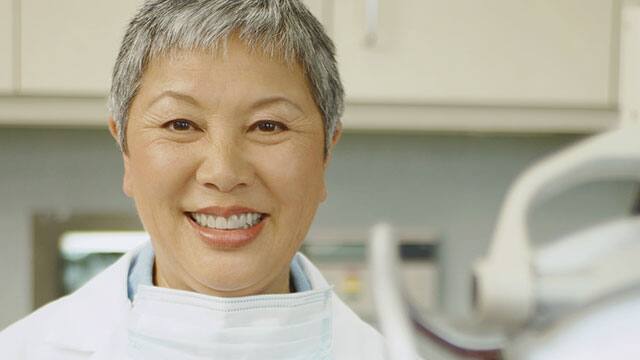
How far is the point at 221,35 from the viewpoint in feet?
2.43

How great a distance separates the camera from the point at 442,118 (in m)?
1.40

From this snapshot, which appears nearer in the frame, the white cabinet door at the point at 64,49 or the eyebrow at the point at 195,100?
the eyebrow at the point at 195,100

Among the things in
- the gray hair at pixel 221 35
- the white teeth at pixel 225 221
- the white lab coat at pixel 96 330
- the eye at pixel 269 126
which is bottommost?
the white lab coat at pixel 96 330

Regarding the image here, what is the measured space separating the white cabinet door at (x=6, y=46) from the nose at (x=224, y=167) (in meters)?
0.73

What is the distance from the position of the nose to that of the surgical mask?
12 cm

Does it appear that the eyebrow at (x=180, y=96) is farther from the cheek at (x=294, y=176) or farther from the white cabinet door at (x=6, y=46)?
the white cabinet door at (x=6, y=46)

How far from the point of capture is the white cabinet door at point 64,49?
135 cm

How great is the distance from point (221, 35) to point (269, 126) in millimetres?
90

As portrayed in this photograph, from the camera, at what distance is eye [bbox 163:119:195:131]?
0.76 m

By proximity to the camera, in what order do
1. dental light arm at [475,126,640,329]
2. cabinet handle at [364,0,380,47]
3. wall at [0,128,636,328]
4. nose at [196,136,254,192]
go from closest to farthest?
dental light arm at [475,126,640,329] → nose at [196,136,254,192] → cabinet handle at [364,0,380,47] → wall at [0,128,636,328]

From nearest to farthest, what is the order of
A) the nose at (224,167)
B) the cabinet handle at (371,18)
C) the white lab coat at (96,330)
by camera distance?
the nose at (224,167) < the white lab coat at (96,330) < the cabinet handle at (371,18)

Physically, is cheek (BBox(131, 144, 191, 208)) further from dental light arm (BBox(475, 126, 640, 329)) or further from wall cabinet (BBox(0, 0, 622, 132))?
wall cabinet (BBox(0, 0, 622, 132))

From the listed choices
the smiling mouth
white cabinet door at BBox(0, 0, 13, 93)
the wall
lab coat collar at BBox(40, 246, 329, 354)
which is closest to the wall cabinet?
white cabinet door at BBox(0, 0, 13, 93)

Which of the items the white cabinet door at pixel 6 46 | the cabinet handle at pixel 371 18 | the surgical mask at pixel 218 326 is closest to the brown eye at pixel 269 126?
the surgical mask at pixel 218 326
